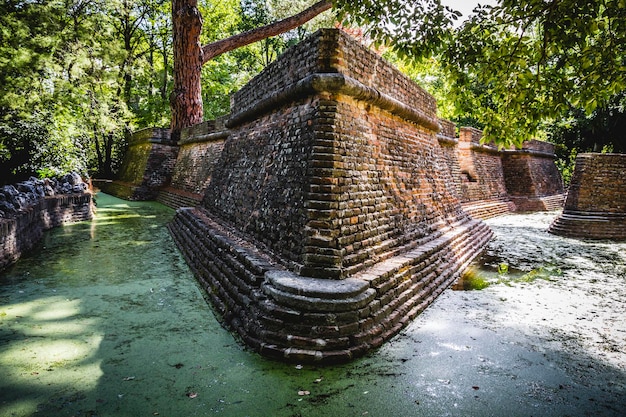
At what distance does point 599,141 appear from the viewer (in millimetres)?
18578

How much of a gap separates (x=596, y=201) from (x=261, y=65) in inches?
906

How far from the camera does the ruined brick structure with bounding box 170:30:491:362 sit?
3.22m

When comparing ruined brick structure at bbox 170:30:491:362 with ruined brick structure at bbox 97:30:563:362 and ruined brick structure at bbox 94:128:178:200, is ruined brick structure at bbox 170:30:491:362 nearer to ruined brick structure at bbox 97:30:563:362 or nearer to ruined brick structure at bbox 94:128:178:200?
ruined brick structure at bbox 97:30:563:362

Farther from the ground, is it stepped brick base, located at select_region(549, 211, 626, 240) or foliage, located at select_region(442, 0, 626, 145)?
foliage, located at select_region(442, 0, 626, 145)

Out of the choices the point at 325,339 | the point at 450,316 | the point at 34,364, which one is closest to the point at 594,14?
the point at 450,316

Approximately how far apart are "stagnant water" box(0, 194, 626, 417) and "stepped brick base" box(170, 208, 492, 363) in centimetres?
14

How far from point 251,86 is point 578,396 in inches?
250

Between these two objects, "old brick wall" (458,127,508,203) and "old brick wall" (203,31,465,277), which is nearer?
"old brick wall" (203,31,465,277)

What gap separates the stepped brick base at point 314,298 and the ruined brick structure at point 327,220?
12 mm

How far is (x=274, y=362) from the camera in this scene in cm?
304

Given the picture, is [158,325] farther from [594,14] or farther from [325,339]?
[594,14]

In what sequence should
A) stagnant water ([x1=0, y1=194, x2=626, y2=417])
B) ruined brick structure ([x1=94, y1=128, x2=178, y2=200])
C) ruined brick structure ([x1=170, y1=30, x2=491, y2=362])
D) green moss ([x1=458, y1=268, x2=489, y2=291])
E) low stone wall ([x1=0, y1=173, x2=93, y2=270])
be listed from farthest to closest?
ruined brick structure ([x1=94, y1=128, x2=178, y2=200]) < low stone wall ([x1=0, y1=173, x2=93, y2=270]) < green moss ([x1=458, y1=268, x2=489, y2=291]) < ruined brick structure ([x1=170, y1=30, x2=491, y2=362]) < stagnant water ([x1=0, y1=194, x2=626, y2=417])

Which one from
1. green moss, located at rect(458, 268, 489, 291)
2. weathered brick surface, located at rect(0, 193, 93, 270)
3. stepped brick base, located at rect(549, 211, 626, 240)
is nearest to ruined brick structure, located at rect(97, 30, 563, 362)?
green moss, located at rect(458, 268, 489, 291)

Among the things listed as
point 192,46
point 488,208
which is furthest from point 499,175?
point 192,46
